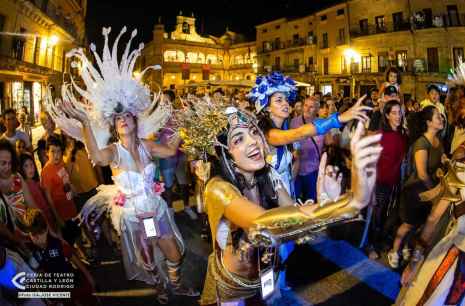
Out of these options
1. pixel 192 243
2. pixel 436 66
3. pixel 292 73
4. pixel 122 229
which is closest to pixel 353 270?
pixel 192 243

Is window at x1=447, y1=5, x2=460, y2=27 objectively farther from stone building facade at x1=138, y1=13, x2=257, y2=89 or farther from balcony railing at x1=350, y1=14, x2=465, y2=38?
stone building facade at x1=138, y1=13, x2=257, y2=89

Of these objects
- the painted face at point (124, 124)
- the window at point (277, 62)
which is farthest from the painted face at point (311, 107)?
the window at point (277, 62)

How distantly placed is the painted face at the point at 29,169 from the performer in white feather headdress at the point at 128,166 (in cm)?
70

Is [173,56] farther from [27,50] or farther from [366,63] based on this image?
[27,50]

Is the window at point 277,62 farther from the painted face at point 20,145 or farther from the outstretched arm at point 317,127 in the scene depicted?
the outstretched arm at point 317,127

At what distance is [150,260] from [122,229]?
→ 17.8 inches

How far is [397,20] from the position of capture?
32562 mm

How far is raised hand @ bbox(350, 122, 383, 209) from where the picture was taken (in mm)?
1562

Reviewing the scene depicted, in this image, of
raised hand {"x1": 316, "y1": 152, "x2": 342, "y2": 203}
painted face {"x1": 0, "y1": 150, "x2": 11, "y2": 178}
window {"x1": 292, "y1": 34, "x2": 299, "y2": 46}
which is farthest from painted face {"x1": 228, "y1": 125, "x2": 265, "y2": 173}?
window {"x1": 292, "y1": 34, "x2": 299, "y2": 46}

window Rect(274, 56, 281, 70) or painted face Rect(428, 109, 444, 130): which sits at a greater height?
window Rect(274, 56, 281, 70)

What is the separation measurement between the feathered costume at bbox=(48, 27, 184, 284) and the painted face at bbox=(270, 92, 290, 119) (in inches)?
52.6

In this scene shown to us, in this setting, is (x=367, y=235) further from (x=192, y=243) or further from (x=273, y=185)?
(x=273, y=185)

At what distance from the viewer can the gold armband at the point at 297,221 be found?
62.4 inches

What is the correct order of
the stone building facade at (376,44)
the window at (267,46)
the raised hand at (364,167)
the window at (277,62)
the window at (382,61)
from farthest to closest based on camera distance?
the window at (267,46) < the window at (277,62) < the window at (382,61) < the stone building facade at (376,44) < the raised hand at (364,167)
